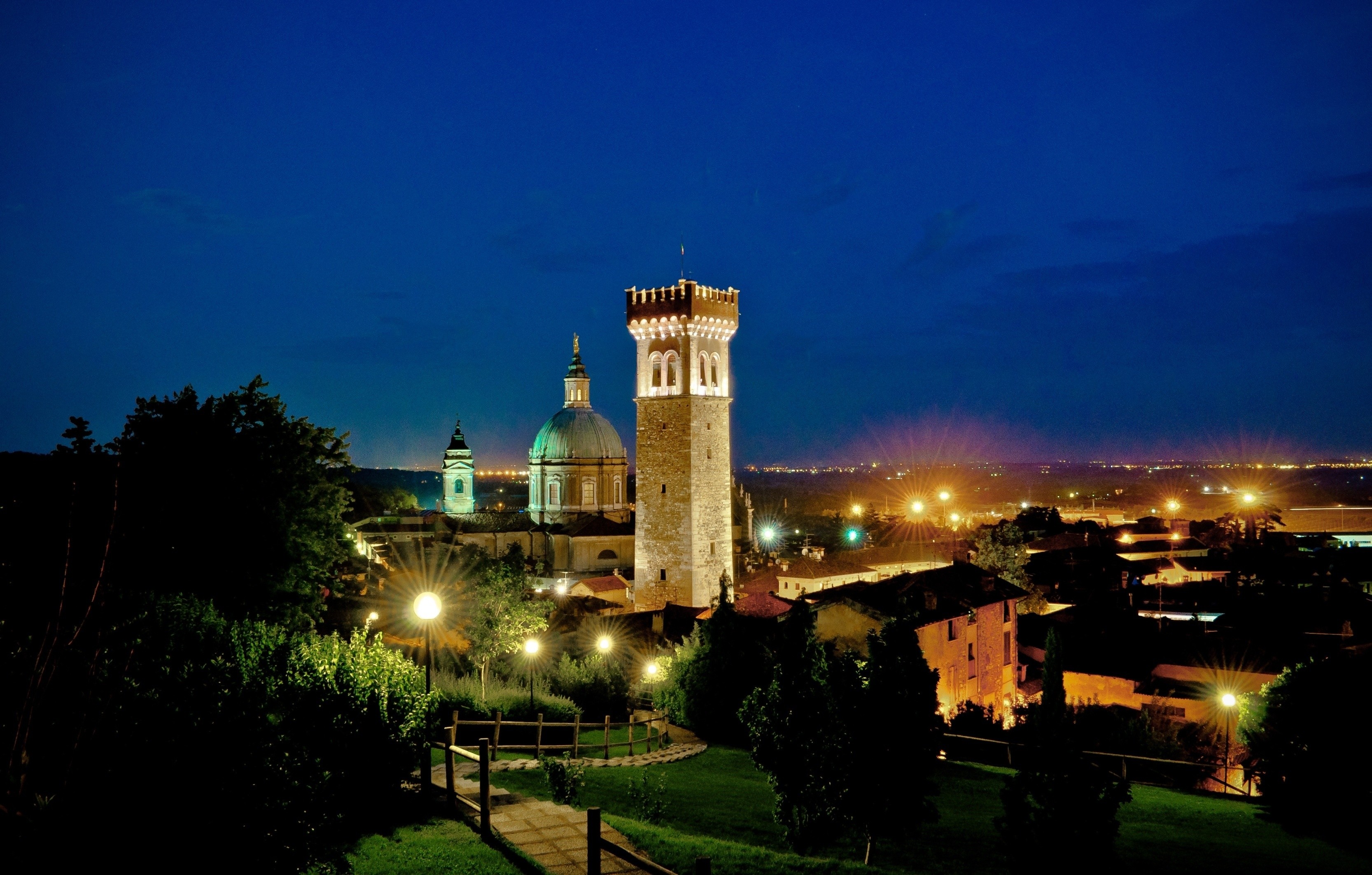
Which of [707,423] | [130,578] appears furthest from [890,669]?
[707,423]

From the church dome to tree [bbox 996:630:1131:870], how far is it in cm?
5257

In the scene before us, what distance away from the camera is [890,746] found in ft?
34.4

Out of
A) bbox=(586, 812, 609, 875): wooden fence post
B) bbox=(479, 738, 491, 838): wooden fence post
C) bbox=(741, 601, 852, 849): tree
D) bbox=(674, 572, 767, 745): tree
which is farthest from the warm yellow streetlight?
bbox=(674, 572, 767, 745): tree

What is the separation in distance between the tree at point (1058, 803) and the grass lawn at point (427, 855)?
4809mm

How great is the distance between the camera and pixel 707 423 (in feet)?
132

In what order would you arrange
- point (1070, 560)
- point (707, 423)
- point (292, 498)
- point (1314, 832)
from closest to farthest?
point (1314, 832)
point (292, 498)
point (707, 423)
point (1070, 560)

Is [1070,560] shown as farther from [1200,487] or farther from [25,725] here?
[1200,487]

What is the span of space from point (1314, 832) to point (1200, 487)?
193022mm

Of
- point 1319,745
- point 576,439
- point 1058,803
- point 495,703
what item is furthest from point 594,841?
point 576,439

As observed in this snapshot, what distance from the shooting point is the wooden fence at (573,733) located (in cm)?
1583

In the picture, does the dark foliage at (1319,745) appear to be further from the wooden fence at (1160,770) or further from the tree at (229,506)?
the tree at (229,506)

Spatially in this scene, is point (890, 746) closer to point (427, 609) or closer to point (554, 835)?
point (554, 835)

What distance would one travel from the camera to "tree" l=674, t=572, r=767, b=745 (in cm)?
2141

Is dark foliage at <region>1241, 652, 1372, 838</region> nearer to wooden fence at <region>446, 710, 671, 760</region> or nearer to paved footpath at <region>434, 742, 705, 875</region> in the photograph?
wooden fence at <region>446, 710, 671, 760</region>
